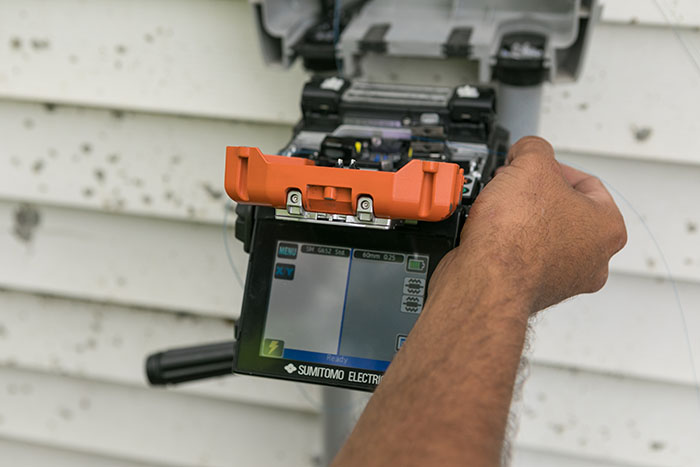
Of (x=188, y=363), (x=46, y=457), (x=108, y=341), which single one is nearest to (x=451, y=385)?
(x=188, y=363)

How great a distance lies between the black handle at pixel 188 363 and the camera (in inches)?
35.7

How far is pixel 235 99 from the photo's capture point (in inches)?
43.1

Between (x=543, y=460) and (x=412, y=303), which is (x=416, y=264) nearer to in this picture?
(x=412, y=303)

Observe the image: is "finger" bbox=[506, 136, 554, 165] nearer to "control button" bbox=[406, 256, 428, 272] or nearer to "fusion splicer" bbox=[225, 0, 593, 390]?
"fusion splicer" bbox=[225, 0, 593, 390]

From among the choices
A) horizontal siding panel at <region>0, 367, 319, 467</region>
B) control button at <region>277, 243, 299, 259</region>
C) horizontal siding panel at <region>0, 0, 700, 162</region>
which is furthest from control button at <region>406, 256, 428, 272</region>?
horizontal siding panel at <region>0, 367, 319, 467</region>

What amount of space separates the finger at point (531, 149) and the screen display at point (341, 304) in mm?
148

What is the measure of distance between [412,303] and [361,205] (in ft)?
0.40

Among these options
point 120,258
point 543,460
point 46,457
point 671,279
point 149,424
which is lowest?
point 46,457

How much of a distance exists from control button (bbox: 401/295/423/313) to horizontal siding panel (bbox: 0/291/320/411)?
723mm

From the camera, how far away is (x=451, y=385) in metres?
0.50

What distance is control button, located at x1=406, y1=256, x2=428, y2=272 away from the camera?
2.06 ft

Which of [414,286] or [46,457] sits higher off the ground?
[414,286]

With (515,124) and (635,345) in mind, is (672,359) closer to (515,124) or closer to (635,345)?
(635,345)

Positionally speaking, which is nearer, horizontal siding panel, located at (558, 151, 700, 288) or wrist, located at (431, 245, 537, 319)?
wrist, located at (431, 245, 537, 319)
